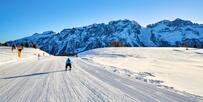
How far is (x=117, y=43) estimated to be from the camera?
522ft

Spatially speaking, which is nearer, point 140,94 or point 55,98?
point 55,98

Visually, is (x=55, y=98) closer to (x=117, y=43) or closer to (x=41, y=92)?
(x=41, y=92)

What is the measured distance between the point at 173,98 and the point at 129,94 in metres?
1.98

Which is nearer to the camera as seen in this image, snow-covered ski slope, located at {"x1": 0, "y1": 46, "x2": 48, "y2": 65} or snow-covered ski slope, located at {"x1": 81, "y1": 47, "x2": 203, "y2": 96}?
snow-covered ski slope, located at {"x1": 81, "y1": 47, "x2": 203, "y2": 96}

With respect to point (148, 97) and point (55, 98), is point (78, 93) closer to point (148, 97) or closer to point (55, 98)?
point (55, 98)

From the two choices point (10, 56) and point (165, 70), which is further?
point (10, 56)

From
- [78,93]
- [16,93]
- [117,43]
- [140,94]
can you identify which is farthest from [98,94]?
[117,43]

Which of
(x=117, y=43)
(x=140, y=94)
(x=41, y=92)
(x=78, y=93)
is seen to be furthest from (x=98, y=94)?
(x=117, y=43)

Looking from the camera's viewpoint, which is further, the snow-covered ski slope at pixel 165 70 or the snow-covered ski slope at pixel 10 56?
the snow-covered ski slope at pixel 10 56

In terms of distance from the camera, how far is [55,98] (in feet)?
36.6

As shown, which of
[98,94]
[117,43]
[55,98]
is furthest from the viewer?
[117,43]

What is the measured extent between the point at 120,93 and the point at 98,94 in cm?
106

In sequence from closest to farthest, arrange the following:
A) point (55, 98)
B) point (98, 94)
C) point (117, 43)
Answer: point (55, 98)
point (98, 94)
point (117, 43)

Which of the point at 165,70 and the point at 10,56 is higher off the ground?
the point at 10,56
